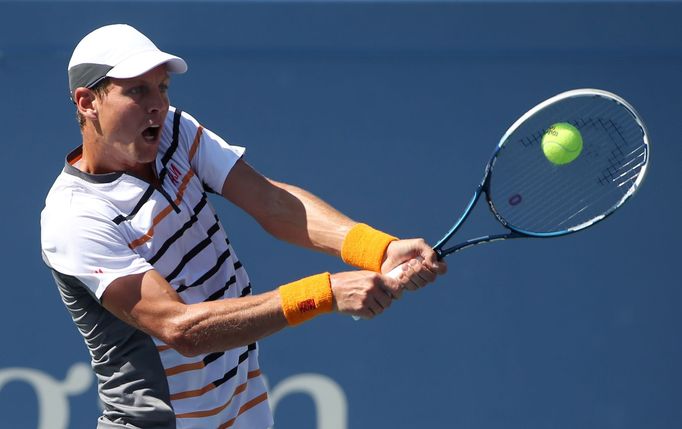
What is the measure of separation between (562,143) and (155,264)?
115 centimetres

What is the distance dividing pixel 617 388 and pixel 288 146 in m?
1.37

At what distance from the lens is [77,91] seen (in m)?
3.15

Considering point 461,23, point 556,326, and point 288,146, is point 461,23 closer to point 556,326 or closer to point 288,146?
point 288,146

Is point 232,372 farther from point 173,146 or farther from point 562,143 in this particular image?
point 562,143

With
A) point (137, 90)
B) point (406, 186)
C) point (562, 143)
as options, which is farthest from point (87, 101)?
point (406, 186)

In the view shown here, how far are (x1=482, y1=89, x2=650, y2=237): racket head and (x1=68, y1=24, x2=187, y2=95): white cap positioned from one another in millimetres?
1244

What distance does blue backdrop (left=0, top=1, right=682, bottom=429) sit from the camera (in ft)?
14.2

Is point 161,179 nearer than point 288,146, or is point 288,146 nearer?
point 161,179

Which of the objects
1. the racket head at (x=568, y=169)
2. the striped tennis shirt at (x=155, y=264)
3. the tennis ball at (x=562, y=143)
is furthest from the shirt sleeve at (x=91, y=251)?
the racket head at (x=568, y=169)

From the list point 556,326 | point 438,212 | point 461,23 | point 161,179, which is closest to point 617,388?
point 556,326

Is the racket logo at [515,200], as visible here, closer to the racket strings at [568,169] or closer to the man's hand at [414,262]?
the racket strings at [568,169]

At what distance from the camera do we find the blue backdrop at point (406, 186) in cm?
432

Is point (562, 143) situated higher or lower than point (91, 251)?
lower

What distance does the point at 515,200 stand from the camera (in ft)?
12.7
